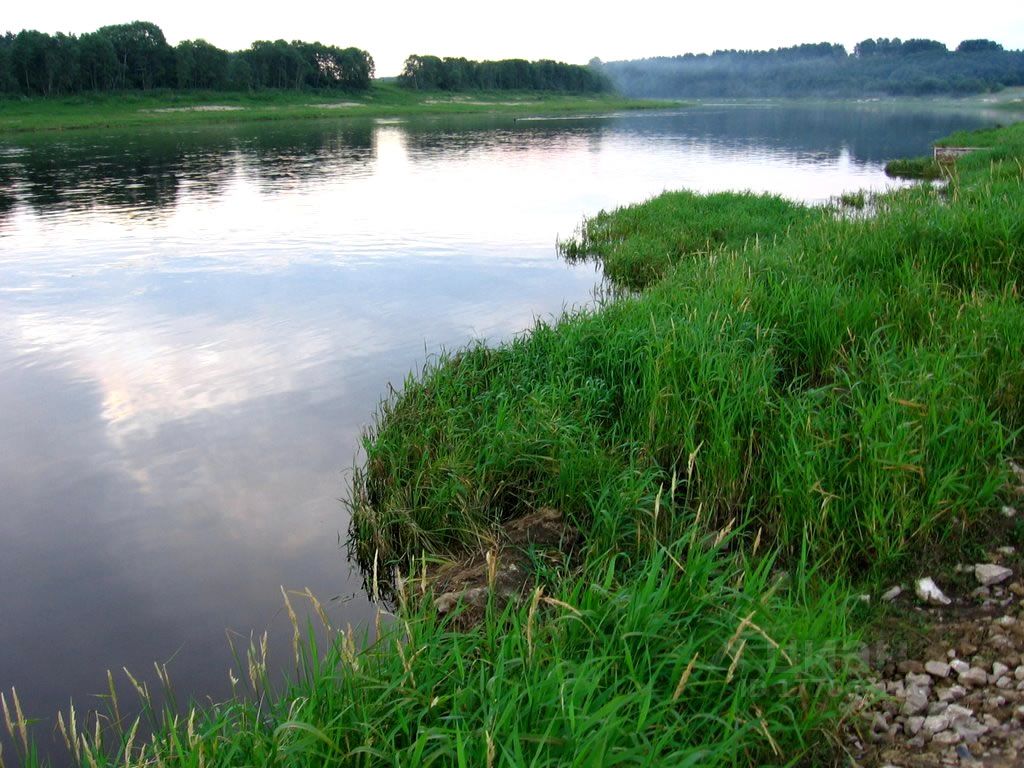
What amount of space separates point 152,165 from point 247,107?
6618 centimetres

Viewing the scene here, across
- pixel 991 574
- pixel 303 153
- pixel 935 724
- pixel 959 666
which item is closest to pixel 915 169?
pixel 303 153

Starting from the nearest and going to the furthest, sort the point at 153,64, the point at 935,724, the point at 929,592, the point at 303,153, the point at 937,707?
the point at 935,724
the point at 937,707
the point at 929,592
the point at 303,153
the point at 153,64

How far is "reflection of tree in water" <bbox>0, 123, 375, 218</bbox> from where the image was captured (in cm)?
2948

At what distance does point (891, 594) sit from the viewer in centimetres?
505

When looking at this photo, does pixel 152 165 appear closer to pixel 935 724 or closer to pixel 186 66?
pixel 935 724

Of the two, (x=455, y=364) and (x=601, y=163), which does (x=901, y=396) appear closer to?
(x=455, y=364)

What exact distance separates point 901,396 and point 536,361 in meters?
4.00

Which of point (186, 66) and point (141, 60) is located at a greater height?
point (141, 60)

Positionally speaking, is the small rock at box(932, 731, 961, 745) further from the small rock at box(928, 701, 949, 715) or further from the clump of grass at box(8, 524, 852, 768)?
the clump of grass at box(8, 524, 852, 768)

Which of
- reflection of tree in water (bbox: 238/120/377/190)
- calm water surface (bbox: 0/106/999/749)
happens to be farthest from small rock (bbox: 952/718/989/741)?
reflection of tree in water (bbox: 238/120/377/190)

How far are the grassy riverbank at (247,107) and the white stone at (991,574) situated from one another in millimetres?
76204

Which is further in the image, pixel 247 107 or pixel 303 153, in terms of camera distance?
pixel 247 107

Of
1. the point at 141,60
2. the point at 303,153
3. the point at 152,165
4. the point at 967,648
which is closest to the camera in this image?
the point at 967,648

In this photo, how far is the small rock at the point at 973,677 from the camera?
4031mm
